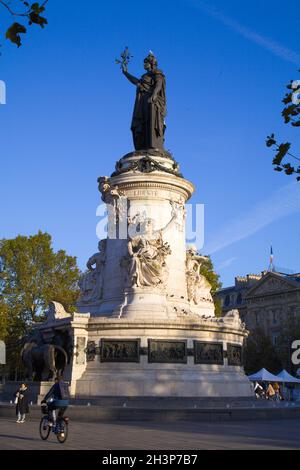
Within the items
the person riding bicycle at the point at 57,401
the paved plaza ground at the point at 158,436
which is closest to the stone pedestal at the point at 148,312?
the paved plaza ground at the point at 158,436

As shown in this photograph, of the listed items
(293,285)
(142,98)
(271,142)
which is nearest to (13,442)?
(271,142)

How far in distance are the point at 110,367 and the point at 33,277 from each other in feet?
93.2

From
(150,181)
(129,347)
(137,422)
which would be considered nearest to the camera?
(137,422)

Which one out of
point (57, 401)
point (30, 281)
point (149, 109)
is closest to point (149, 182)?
point (149, 109)

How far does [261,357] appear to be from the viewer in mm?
63312

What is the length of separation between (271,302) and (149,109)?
192 feet

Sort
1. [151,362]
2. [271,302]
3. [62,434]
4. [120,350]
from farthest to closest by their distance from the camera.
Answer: [271,302]
[120,350]
[151,362]
[62,434]

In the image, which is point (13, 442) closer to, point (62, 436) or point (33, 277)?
point (62, 436)

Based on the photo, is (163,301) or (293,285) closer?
(163,301)

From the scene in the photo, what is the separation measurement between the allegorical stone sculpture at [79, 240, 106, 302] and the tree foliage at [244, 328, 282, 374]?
37788 millimetres

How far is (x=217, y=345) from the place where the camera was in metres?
24.4

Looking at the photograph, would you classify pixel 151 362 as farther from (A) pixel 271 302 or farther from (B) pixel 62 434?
(A) pixel 271 302

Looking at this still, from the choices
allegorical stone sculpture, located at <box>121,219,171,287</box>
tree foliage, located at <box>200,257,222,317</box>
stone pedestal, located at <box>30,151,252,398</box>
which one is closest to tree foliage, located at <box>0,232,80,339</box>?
tree foliage, located at <box>200,257,222,317</box>

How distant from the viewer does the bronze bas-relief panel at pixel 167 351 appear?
22.9 m
